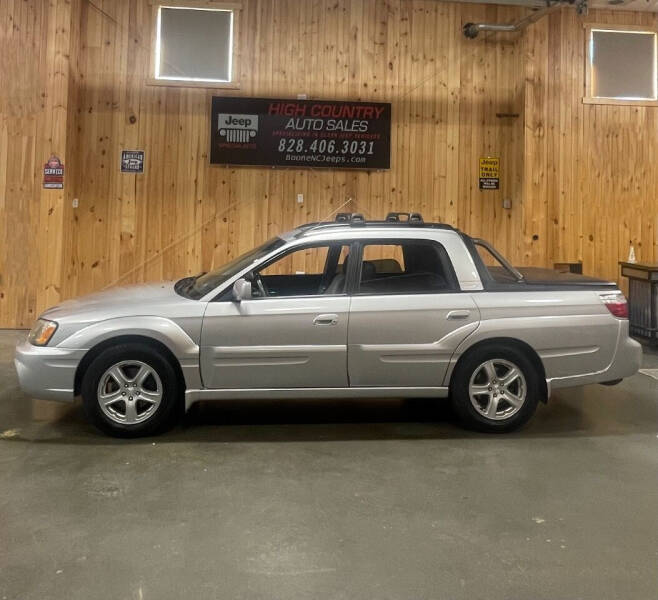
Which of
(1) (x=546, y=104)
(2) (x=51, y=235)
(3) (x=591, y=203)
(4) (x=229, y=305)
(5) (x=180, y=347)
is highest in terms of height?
(1) (x=546, y=104)

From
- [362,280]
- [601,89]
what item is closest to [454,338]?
[362,280]

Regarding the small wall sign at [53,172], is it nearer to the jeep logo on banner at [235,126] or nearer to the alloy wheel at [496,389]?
the jeep logo on banner at [235,126]

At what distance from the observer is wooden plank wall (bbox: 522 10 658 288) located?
32.1 feet

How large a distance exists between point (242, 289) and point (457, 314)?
1.60 meters

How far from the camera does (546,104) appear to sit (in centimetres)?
974

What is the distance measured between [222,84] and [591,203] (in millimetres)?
5905

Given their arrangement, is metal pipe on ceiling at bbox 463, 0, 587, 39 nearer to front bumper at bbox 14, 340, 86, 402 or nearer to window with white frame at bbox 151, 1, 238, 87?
window with white frame at bbox 151, 1, 238, 87

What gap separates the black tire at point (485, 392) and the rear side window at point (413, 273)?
557 millimetres

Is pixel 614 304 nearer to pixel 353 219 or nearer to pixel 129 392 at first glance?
pixel 353 219

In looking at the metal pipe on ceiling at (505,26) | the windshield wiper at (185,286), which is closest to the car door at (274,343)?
the windshield wiper at (185,286)

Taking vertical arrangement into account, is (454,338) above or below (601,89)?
below

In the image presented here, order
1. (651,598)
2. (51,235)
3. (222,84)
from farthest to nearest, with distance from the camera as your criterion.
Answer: (222,84), (51,235), (651,598)

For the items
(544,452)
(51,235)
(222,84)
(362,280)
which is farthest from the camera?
(222,84)

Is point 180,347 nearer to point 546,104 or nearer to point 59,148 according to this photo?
point 59,148
